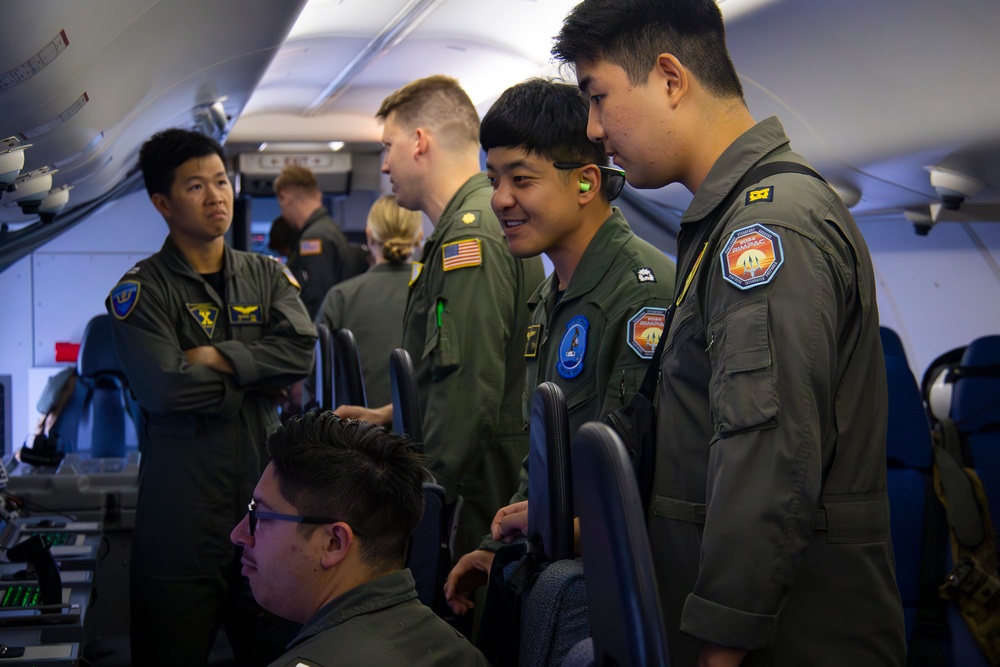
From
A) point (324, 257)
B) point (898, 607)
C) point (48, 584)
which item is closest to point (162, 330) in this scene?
point (48, 584)

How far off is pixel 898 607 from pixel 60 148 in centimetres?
288

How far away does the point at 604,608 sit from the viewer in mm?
1115

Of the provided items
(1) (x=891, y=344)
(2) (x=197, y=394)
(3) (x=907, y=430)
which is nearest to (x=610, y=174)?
(2) (x=197, y=394)

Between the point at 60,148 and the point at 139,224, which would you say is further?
the point at 139,224

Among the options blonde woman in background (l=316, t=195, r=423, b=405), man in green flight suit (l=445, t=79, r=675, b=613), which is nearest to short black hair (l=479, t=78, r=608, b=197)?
man in green flight suit (l=445, t=79, r=675, b=613)

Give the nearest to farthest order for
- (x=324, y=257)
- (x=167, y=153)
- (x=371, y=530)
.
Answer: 1. (x=371, y=530)
2. (x=167, y=153)
3. (x=324, y=257)

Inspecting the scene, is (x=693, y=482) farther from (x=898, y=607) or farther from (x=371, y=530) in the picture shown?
(x=371, y=530)

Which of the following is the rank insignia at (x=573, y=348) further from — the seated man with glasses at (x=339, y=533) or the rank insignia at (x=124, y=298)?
the rank insignia at (x=124, y=298)

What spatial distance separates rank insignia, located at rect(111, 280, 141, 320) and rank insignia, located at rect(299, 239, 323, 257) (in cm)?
354

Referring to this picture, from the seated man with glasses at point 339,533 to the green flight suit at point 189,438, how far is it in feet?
5.14

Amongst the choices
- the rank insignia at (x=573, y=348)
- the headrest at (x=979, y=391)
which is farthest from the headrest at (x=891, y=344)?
the rank insignia at (x=573, y=348)

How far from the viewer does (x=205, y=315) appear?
3.54 m

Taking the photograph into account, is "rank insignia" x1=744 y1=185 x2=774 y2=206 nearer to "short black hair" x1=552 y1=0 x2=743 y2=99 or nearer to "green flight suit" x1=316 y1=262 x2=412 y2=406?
"short black hair" x1=552 y1=0 x2=743 y2=99

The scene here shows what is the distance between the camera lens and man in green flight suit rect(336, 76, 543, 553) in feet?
9.14
